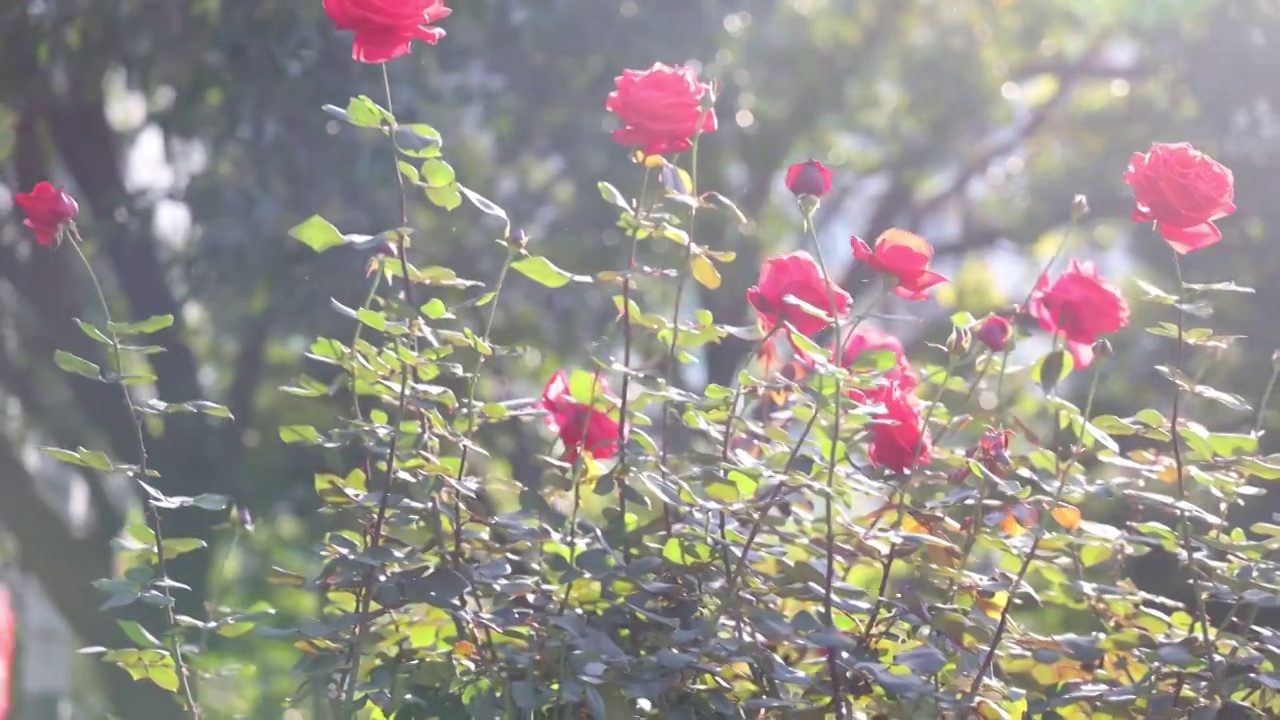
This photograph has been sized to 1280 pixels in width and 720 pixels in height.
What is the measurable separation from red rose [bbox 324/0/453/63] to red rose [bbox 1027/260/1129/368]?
26.0 inches

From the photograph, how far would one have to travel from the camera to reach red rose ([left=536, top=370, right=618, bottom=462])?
4.76 ft

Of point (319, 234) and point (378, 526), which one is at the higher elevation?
point (319, 234)

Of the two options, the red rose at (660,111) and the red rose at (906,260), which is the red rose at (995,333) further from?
the red rose at (660,111)

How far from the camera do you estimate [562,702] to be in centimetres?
128

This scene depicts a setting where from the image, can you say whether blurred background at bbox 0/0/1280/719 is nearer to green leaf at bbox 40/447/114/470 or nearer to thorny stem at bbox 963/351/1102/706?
green leaf at bbox 40/447/114/470

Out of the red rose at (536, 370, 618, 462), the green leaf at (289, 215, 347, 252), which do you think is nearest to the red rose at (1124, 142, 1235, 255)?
the red rose at (536, 370, 618, 462)

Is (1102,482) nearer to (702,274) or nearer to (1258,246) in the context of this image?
(702,274)

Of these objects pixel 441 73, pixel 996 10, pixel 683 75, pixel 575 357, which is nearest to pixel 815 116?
pixel 996 10

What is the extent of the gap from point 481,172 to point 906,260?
4.63m

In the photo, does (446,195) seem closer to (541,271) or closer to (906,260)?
(541,271)

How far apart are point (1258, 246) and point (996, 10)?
238cm

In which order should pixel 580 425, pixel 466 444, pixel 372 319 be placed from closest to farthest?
1. pixel 372 319
2. pixel 466 444
3. pixel 580 425

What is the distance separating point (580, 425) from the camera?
1482 mm

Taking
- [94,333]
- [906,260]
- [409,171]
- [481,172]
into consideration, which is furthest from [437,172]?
[481,172]
